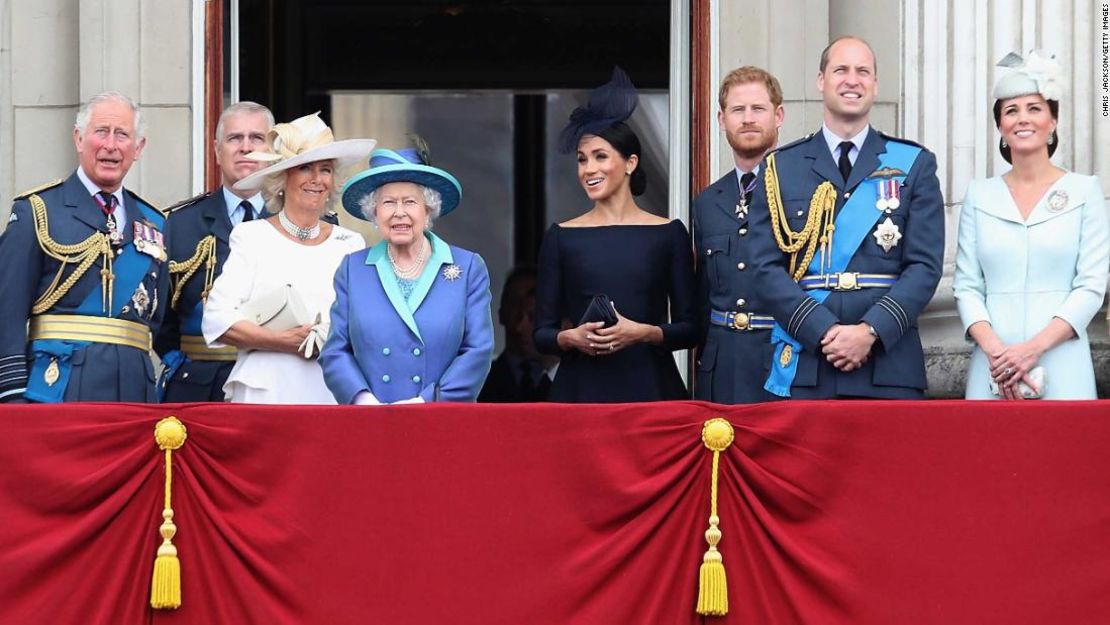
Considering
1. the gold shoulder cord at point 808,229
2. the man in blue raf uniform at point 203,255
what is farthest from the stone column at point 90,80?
the gold shoulder cord at point 808,229

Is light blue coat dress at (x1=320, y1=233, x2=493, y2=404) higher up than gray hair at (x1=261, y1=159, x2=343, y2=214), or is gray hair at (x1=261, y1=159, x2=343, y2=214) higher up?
gray hair at (x1=261, y1=159, x2=343, y2=214)

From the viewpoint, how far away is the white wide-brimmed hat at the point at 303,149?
7.34 meters

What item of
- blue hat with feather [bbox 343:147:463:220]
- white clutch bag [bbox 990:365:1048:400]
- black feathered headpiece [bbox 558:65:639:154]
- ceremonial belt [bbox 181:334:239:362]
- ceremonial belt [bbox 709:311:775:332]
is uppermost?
black feathered headpiece [bbox 558:65:639:154]

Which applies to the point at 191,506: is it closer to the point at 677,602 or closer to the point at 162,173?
the point at 677,602

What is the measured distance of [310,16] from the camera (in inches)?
527

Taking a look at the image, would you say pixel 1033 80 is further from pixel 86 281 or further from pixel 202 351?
pixel 86 281

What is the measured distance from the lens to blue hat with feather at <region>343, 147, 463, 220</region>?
7.01 metres

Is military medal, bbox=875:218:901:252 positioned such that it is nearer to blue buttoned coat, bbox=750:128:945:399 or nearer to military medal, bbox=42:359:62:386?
blue buttoned coat, bbox=750:128:945:399

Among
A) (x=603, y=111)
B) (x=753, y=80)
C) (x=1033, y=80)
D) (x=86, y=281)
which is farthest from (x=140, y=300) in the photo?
(x=1033, y=80)

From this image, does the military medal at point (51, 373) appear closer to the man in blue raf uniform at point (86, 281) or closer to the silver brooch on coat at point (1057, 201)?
the man in blue raf uniform at point (86, 281)

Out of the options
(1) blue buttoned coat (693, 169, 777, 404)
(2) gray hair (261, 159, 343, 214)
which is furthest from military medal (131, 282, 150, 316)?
(1) blue buttoned coat (693, 169, 777, 404)

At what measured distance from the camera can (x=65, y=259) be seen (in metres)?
7.18

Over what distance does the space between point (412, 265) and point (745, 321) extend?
1.14 metres

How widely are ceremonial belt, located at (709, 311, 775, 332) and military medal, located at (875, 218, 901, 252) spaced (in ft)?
1.68
